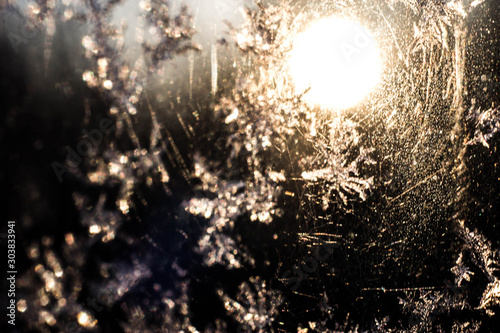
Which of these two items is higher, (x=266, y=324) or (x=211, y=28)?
(x=211, y=28)

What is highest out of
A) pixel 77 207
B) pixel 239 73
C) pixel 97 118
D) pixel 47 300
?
pixel 239 73

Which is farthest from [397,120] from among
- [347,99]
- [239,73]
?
[239,73]

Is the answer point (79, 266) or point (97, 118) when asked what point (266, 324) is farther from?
point (97, 118)

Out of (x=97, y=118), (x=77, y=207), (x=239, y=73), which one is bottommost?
(x=77, y=207)

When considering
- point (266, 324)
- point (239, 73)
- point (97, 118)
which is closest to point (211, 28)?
point (239, 73)

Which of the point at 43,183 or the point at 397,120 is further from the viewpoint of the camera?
the point at 397,120

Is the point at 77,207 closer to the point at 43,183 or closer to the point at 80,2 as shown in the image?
the point at 43,183
